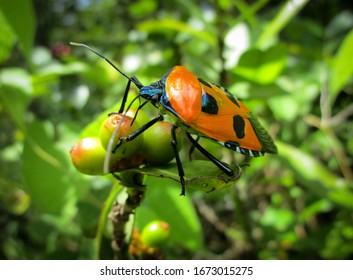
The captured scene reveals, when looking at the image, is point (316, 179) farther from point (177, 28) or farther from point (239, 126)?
point (177, 28)

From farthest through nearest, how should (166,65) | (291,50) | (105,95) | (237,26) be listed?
(105,95) < (291,50) < (166,65) < (237,26)

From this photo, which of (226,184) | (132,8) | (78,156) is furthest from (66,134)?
(132,8)

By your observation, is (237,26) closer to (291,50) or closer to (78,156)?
(291,50)

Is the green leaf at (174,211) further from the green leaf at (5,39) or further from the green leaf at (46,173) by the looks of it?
the green leaf at (5,39)

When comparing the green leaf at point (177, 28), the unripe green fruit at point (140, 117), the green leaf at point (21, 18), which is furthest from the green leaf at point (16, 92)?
the unripe green fruit at point (140, 117)

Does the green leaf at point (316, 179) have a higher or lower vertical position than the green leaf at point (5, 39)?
lower

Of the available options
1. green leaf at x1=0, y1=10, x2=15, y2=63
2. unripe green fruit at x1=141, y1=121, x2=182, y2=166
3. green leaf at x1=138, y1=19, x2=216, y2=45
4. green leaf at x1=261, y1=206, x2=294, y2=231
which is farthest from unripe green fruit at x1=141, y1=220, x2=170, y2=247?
green leaf at x1=0, y1=10, x2=15, y2=63

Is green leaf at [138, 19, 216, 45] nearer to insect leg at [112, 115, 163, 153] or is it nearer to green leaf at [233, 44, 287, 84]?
green leaf at [233, 44, 287, 84]
